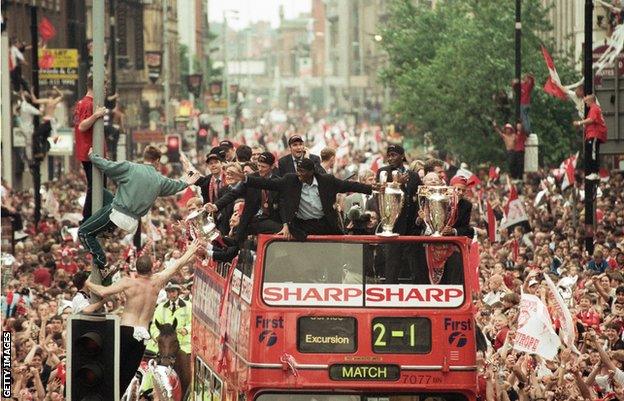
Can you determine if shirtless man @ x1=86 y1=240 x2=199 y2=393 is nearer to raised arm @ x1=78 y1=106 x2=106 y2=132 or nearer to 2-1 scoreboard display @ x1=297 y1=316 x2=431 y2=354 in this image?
2-1 scoreboard display @ x1=297 y1=316 x2=431 y2=354

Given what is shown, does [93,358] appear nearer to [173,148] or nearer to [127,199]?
[127,199]

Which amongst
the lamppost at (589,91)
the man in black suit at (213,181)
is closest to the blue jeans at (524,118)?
the lamppost at (589,91)

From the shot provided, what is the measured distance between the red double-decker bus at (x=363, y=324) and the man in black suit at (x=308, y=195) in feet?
1.19

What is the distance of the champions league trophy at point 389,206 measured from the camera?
712 inches

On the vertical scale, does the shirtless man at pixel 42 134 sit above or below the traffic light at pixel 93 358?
below

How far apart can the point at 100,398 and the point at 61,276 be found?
1759 centimetres

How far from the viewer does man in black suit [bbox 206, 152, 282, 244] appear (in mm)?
18969

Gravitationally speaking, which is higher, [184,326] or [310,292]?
[310,292]

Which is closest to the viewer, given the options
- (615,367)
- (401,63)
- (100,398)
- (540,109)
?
(100,398)

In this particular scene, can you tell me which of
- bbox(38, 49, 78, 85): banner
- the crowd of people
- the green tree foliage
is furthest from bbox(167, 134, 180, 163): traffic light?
the crowd of people

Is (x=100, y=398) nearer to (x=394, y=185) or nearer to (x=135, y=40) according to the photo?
(x=394, y=185)

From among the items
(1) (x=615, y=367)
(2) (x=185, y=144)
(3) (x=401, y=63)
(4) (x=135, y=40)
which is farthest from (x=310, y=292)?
A: (4) (x=135, y=40)

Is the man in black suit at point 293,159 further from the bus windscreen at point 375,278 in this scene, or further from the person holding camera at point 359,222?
the bus windscreen at point 375,278

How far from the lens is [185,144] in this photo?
289 ft
